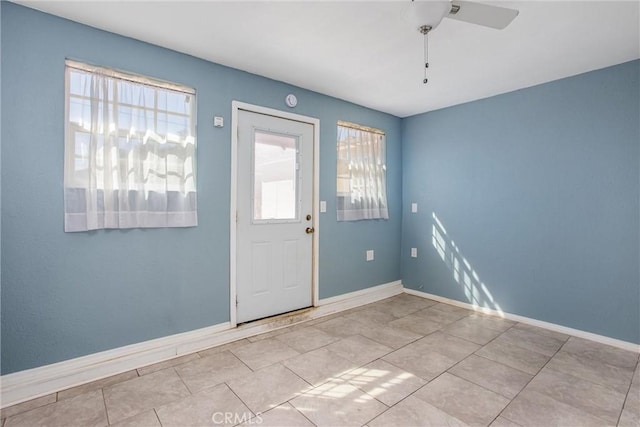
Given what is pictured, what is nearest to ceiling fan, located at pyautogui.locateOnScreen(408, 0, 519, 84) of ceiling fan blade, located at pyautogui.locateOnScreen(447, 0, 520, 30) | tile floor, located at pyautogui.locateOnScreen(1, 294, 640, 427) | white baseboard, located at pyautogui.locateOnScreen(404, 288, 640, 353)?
ceiling fan blade, located at pyautogui.locateOnScreen(447, 0, 520, 30)

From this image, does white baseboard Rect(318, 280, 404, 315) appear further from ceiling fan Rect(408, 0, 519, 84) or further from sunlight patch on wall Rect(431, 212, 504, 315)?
ceiling fan Rect(408, 0, 519, 84)

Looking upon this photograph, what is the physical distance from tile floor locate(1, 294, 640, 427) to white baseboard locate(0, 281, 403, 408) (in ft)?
0.27

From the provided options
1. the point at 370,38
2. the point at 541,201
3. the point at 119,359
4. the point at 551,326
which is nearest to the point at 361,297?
the point at 551,326

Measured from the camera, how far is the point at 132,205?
245 cm

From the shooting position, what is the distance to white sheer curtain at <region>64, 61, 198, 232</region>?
7.32ft

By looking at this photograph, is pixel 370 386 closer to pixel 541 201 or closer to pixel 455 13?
pixel 455 13

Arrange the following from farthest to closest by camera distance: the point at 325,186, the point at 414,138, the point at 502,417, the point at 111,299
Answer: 1. the point at 414,138
2. the point at 325,186
3. the point at 111,299
4. the point at 502,417

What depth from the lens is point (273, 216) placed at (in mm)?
3295

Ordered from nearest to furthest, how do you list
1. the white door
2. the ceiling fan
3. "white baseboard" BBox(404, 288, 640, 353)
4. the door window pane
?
the ceiling fan → "white baseboard" BBox(404, 288, 640, 353) → the white door → the door window pane

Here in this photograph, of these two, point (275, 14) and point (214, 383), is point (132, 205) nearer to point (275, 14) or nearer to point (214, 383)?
point (214, 383)

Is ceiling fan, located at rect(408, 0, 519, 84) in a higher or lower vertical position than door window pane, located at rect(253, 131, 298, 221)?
higher

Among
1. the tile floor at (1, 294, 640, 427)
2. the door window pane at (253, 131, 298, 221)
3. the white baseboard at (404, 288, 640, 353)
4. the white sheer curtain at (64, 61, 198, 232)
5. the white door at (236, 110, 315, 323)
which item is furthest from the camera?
the door window pane at (253, 131, 298, 221)

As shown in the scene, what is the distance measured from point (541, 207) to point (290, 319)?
2.86 metres

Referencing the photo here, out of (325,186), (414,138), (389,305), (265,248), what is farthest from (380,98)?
(389,305)
